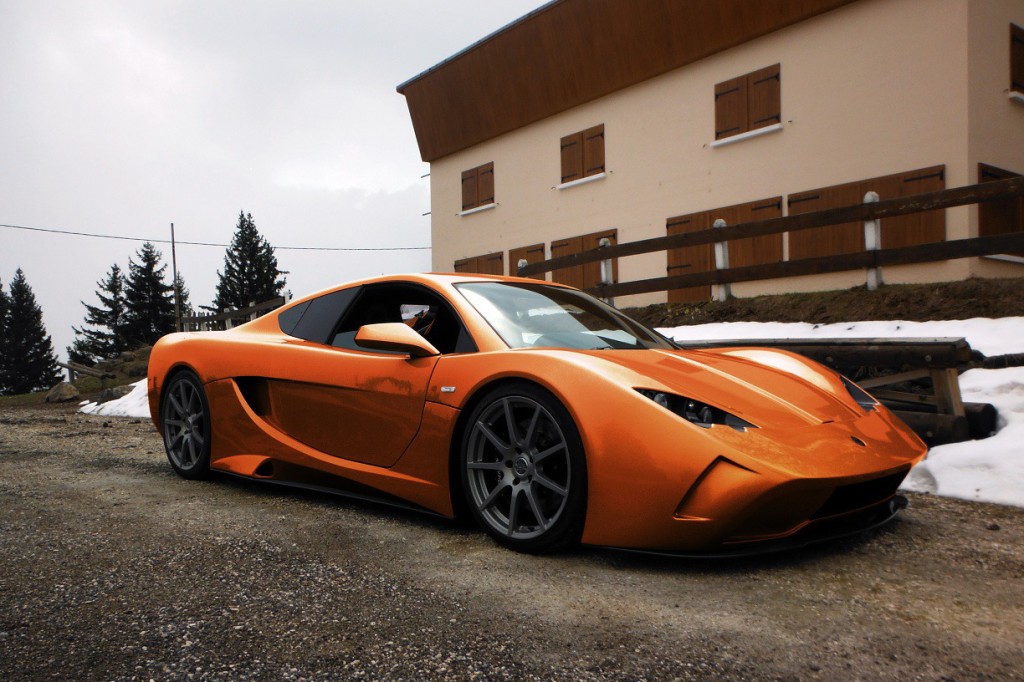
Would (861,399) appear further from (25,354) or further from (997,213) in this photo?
(25,354)

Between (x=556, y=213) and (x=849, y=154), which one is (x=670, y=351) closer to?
(x=849, y=154)

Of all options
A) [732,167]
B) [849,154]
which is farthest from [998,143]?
[732,167]

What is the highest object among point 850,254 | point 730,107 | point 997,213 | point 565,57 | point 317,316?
point 565,57

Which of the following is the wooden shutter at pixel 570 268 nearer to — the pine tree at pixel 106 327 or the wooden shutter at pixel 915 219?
the wooden shutter at pixel 915 219

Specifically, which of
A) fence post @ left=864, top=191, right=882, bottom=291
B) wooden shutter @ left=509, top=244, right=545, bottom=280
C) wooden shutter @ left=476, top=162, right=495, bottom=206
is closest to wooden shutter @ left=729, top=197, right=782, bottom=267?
fence post @ left=864, top=191, right=882, bottom=291

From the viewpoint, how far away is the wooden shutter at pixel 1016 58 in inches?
448

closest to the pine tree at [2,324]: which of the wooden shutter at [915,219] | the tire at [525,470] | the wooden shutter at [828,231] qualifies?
the wooden shutter at [828,231]

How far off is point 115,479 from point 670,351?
3219mm

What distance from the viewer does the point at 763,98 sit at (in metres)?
12.9

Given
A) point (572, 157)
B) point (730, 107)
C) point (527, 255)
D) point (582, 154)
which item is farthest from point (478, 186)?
point (730, 107)

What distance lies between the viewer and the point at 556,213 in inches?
661

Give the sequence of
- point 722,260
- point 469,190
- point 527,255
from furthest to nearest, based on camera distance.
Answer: point 469,190 < point 527,255 < point 722,260

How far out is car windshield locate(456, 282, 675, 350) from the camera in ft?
10.9

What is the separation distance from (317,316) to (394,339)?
1.07 metres
